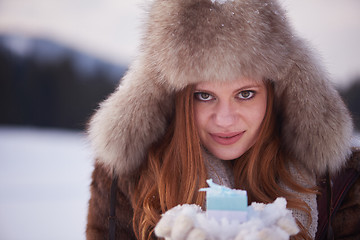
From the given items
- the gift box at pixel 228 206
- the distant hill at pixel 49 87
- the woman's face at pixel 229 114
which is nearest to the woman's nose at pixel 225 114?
the woman's face at pixel 229 114

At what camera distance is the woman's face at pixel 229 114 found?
120 cm

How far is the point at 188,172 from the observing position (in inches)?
51.9

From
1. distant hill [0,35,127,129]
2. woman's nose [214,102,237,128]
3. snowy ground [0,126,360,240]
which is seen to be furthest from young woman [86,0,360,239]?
distant hill [0,35,127,129]

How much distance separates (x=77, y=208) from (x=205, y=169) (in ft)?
9.90

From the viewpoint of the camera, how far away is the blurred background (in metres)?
1.95

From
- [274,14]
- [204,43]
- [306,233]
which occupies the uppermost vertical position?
[274,14]

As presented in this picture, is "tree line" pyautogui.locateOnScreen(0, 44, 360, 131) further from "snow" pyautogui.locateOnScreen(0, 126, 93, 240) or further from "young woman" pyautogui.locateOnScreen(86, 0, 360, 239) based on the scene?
"young woman" pyautogui.locateOnScreen(86, 0, 360, 239)

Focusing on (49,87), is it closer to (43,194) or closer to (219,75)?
(43,194)

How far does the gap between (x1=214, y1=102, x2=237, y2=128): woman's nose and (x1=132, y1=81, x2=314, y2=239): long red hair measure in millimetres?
148

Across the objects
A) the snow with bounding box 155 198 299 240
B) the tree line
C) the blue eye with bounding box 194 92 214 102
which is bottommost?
the snow with bounding box 155 198 299 240

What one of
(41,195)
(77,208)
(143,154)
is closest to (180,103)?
(143,154)

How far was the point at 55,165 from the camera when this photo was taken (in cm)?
→ 625

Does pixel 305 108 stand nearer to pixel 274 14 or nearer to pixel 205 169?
pixel 274 14

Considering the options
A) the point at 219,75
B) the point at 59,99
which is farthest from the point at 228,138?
the point at 59,99
